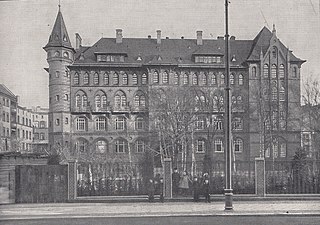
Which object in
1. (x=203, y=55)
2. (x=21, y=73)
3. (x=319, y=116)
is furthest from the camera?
(x=203, y=55)

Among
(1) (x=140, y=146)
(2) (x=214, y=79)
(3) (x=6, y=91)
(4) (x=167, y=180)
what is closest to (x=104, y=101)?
(1) (x=140, y=146)

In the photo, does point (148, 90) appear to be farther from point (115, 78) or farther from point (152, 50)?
point (115, 78)

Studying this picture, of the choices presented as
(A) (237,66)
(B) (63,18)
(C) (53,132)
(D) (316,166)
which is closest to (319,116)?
(D) (316,166)

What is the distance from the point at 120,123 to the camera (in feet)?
150

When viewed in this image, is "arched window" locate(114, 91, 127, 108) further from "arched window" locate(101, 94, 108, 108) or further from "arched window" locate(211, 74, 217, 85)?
"arched window" locate(211, 74, 217, 85)

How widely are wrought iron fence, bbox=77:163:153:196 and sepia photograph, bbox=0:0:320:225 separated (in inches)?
1.8

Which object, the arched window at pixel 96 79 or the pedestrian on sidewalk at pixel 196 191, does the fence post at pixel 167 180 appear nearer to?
the pedestrian on sidewalk at pixel 196 191

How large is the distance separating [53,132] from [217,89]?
1334cm

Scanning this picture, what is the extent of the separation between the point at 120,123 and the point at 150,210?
1163 inches

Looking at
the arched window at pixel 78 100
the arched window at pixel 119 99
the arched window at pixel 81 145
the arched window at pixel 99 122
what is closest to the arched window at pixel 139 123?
the arched window at pixel 99 122

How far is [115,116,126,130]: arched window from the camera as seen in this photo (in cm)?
4338

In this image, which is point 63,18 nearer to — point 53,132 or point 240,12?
point 240,12

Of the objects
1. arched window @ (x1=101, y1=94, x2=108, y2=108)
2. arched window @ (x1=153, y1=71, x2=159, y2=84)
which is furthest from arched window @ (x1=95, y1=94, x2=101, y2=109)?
arched window @ (x1=153, y1=71, x2=159, y2=84)

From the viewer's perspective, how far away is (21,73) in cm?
1462
